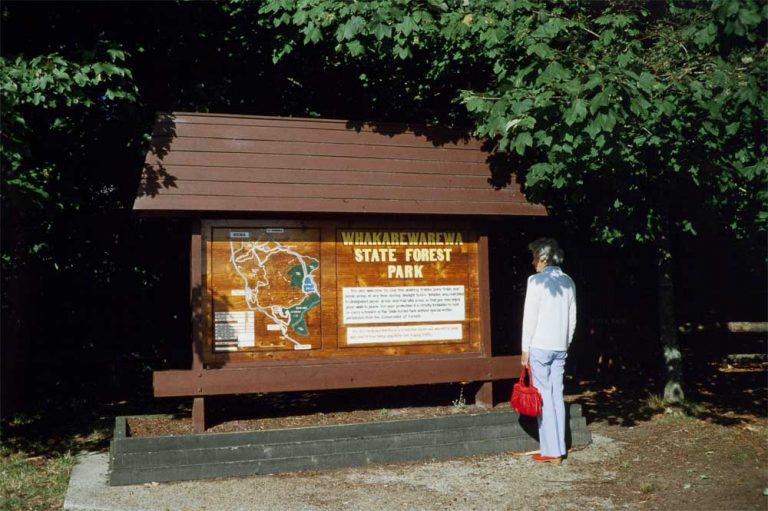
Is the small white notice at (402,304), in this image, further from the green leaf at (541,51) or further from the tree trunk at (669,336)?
the tree trunk at (669,336)

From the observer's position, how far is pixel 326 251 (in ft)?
27.3

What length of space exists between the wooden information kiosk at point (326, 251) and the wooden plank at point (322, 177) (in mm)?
14

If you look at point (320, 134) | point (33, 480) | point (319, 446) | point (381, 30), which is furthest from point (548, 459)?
point (33, 480)

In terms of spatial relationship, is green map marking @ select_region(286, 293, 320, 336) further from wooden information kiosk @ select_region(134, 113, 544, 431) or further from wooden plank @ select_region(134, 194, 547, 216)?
wooden plank @ select_region(134, 194, 547, 216)

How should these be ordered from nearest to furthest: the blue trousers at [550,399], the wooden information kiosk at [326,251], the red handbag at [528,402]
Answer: the red handbag at [528,402] → the blue trousers at [550,399] → the wooden information kiosk at [326,251]

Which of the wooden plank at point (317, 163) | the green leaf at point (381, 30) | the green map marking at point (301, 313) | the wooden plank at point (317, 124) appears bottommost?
the green map marking at point (301, 313)

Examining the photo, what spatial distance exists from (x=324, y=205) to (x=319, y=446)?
2381mm

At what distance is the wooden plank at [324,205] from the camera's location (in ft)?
24.8

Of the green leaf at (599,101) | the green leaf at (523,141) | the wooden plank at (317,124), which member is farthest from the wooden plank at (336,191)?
the green leaf at (599,101)

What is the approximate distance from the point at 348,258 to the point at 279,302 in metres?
0.88

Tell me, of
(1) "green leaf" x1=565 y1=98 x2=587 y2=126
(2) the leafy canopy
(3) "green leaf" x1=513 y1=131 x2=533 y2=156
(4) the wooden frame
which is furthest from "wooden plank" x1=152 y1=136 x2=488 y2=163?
(1) "green leaf" x1=565 y1=98 x2=587 y2=126

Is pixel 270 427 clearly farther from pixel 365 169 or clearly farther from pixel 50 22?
pixel 50 22

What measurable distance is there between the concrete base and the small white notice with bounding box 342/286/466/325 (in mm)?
1215

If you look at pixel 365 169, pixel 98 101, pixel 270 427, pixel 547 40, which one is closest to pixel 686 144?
pixel 547 40
